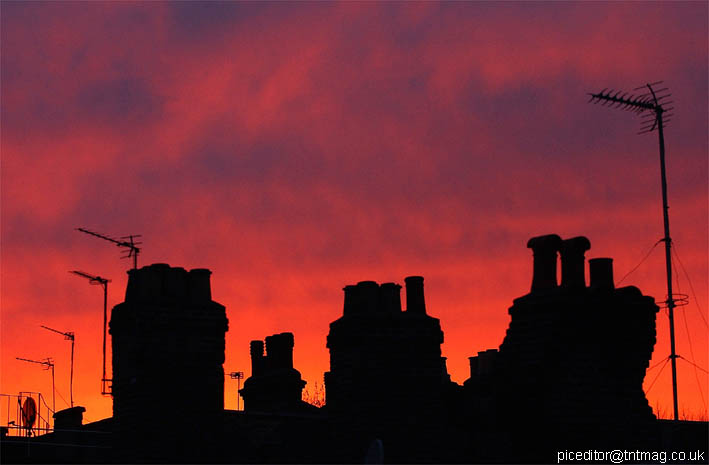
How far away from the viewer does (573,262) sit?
33.0 meters

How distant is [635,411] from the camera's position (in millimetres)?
32844

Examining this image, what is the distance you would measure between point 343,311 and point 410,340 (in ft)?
6.92

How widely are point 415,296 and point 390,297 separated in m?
0.80

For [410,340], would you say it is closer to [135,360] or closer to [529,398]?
[529,398]

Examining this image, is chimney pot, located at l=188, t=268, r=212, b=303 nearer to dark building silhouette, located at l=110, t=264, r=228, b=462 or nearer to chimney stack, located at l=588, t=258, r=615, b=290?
dark building silhouette, located at l=110, t=264, r=228, b=462

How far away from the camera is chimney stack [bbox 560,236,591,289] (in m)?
32.8

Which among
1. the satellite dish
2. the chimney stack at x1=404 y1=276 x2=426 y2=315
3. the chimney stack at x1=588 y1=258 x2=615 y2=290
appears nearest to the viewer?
the chimney stack at x1=588 y1=258 x2=615 y2=290

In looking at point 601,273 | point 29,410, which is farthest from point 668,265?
point 29,410

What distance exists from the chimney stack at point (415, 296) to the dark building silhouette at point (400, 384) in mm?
38

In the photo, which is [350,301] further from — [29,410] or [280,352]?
[29,410]

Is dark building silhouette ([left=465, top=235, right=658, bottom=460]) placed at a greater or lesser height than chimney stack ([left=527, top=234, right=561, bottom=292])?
lesser

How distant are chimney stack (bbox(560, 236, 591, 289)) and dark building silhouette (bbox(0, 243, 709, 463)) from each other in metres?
0.04

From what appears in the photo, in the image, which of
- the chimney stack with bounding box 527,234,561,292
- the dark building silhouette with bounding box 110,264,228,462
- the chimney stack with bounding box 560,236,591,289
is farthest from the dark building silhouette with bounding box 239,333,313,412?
the chimney stack with bounding box 560,236,591,289

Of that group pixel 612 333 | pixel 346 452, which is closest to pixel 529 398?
pixel 612 333
